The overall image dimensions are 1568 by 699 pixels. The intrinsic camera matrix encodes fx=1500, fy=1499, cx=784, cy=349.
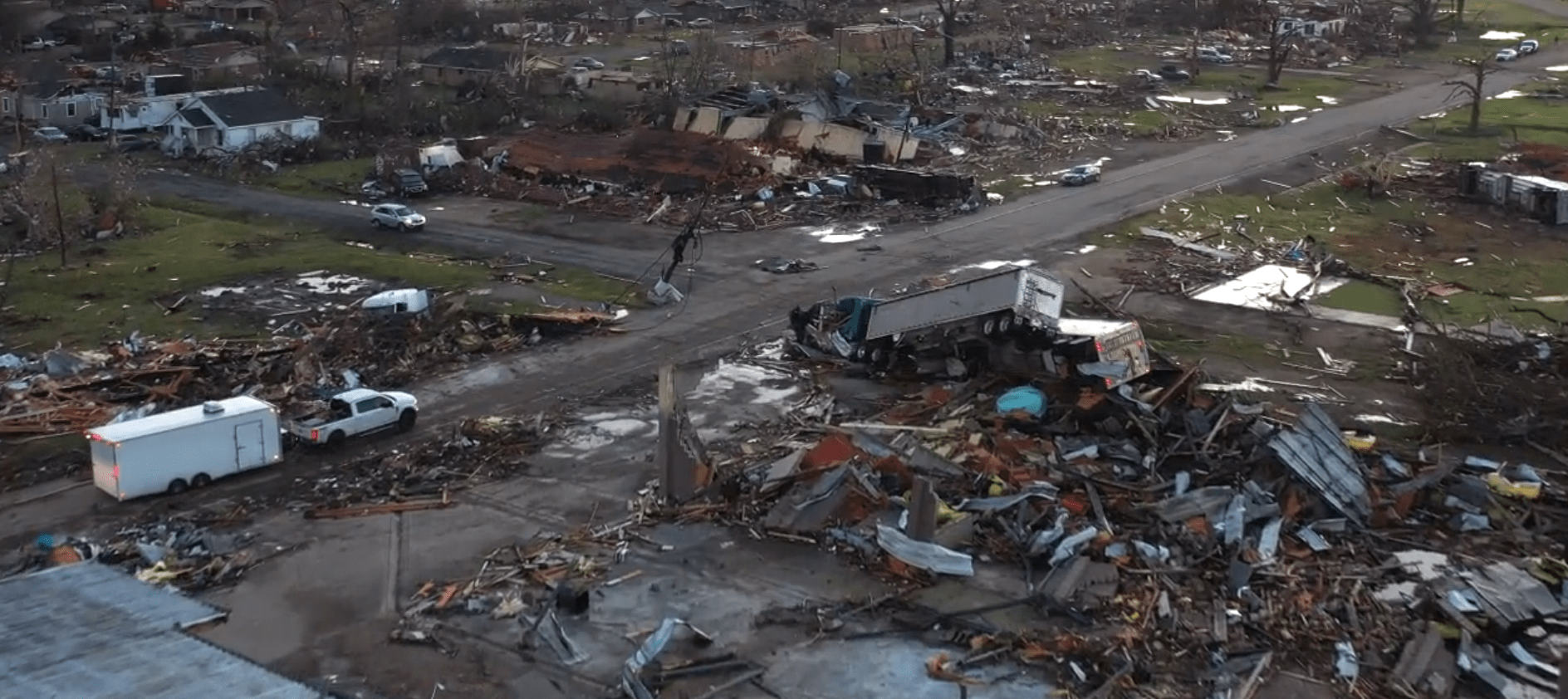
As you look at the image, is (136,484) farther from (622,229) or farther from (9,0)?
(9,0)

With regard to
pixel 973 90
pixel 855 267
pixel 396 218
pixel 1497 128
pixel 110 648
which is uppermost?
pixel 973 90

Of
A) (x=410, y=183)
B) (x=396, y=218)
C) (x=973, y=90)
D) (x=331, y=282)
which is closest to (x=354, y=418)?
(x=331, y=282)

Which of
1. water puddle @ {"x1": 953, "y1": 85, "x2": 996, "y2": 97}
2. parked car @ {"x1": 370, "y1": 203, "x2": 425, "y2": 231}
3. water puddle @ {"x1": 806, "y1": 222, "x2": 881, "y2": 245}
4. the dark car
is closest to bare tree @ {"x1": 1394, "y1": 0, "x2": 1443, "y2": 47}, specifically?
water puddle @ {"x1": 953, "y1": 85, "x2": 996, "y2": 97}

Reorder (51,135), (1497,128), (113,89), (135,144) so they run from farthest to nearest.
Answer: (113,89) < (51,135) < (1497,128) < (135,144)

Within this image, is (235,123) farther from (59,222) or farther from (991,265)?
(991,265)

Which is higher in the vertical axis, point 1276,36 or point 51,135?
point 1276,36

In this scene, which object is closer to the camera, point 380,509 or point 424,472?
point 380,509

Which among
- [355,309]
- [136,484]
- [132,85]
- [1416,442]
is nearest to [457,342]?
[355,309]

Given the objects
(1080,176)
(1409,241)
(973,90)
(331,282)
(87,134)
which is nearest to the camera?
(331,282)

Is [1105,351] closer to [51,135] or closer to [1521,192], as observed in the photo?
[1521,192]
